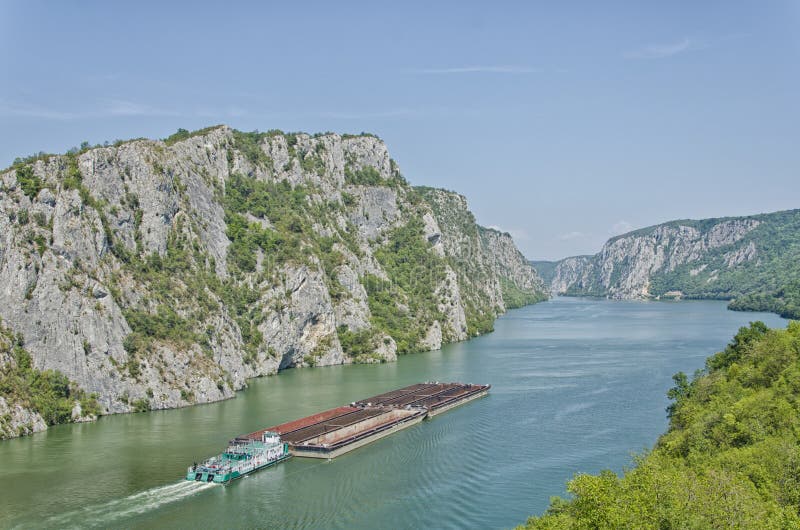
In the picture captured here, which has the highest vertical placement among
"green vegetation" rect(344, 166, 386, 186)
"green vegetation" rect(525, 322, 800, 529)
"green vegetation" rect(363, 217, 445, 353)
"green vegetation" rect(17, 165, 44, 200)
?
"green vegetation" rect(344, 166, 386, 186)

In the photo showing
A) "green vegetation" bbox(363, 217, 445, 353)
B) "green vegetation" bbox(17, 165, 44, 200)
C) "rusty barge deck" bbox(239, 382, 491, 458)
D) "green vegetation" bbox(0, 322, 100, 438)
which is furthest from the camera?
"green vegetation" bbox(363, 217, 445, 353)

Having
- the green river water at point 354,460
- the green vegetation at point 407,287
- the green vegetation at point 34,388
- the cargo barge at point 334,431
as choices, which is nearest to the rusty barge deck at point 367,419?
the cargo barge at point 334,431

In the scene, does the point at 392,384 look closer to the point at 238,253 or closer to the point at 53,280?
the point at 238,253

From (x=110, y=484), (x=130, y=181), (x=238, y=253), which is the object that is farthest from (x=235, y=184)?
(x=110, y=484)

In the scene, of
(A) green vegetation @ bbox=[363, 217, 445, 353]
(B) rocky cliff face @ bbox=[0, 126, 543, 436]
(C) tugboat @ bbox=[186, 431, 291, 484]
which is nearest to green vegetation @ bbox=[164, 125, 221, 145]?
(B) rocky cliff face @ bbox=[0, 126, 543, 436]

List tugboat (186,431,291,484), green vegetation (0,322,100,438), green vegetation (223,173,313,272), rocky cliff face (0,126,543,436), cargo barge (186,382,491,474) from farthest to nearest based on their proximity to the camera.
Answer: green vegetation (223,173,313,272), rocky cliff face (0,126,543,436), green vegetation (0,322,100,438), cargo barge (186,382,491,474), tugboat (186,431,291,484)

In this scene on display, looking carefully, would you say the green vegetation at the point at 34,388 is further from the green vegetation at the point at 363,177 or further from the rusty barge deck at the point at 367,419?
the green vegetation at the point at 363,177

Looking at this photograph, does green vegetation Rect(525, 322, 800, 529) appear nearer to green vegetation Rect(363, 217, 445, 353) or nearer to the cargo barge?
the cargo barge

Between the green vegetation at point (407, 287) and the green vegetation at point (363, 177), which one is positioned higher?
the green vegetation at point (363, 177)
